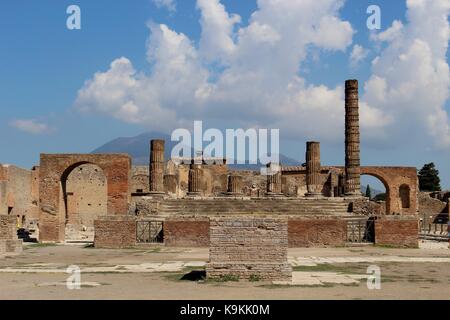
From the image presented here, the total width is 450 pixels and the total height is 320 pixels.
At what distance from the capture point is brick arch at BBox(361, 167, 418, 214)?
48.8 m

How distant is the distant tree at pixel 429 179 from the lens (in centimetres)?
7794

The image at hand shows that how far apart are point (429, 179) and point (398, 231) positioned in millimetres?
55647

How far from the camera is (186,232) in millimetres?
25062

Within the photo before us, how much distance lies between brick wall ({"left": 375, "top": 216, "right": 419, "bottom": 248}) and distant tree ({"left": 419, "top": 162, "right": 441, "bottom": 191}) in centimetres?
5461

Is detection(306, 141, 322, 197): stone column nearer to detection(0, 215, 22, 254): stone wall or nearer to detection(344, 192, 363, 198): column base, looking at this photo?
detection(344, 192, 363, 198): column base

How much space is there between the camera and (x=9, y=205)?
125 ft

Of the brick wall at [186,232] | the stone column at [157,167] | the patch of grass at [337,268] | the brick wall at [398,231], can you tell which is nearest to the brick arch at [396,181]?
the stone column at [157,167]

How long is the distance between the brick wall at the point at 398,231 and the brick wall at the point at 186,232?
6.60 metres

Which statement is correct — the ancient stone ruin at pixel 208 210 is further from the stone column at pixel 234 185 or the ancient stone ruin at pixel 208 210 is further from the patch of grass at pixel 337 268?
the patch of grass at pixel 337 268

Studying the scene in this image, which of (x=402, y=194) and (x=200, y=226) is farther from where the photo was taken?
(x=402, y=194)

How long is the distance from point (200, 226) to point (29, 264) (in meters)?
8.45

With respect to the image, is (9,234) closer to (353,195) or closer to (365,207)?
(365,207)
